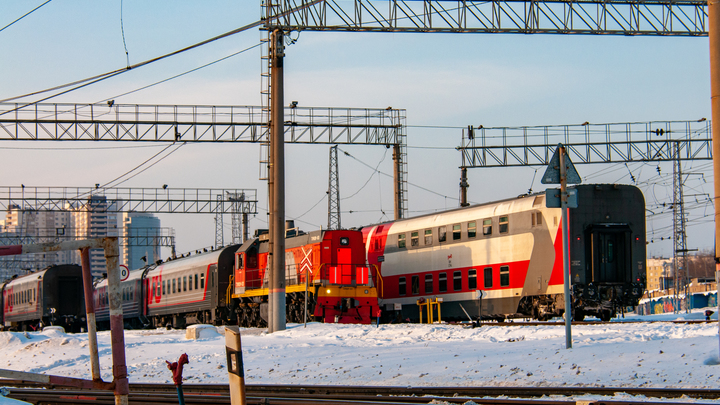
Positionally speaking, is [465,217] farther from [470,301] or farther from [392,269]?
[392,269]

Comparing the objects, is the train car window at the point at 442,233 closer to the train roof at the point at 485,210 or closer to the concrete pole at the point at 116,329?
the train roof at the point at 485,210

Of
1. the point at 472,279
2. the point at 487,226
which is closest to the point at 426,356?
the point at 487,226

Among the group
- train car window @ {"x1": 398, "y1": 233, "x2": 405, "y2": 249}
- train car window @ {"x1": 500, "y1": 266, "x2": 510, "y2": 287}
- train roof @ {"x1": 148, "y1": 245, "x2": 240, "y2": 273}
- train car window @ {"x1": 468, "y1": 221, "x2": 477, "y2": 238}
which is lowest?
train car window @ {"x1": 500, "y1": 266, "x2": 510, "y2": 287}

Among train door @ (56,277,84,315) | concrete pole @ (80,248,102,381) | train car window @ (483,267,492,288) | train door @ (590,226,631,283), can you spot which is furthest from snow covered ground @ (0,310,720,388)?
train door @ (56,277,84,315)

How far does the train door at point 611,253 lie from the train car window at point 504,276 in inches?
128

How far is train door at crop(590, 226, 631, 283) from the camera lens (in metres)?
25.1

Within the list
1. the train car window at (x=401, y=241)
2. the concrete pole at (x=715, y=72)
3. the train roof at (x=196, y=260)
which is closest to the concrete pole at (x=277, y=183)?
the train car window at (x=401, y=241)

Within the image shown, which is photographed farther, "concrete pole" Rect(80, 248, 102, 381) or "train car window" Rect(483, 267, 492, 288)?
"train car window" Rect(483, 267, 492, 288)

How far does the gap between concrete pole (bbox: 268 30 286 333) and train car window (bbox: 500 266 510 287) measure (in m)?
8.88

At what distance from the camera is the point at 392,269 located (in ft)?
109

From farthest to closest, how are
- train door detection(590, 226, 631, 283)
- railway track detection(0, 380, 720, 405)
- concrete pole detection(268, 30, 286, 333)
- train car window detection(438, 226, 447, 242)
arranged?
1. train car window detection(438, 226, 447, 242)
2. train door detection(590, 226, 631, 283)
3. concrete pole detection(268, 30, 286, 333)
4. railway track detection(0, 380, 720, 405)

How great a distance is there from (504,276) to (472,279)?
1795 mm

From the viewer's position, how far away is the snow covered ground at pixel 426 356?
12211 mm

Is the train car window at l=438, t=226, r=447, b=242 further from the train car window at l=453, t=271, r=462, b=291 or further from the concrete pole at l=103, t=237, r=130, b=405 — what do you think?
the concrete pole at l=103, t=237, r=130, b=405
